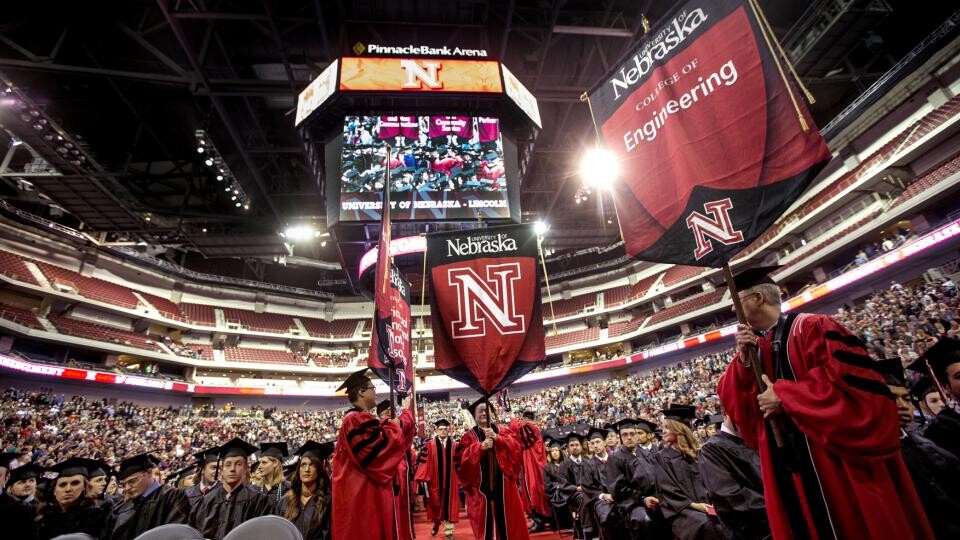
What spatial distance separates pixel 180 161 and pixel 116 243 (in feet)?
35.8

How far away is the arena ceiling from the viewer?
→ 11406 mm

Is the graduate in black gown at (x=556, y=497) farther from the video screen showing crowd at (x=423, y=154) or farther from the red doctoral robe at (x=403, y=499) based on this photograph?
the video screen showing crowd at (x=423, y=154)

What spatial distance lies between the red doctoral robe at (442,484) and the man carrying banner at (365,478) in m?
4.10

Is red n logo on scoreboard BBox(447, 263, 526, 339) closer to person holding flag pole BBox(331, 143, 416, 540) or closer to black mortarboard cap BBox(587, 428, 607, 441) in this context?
person holding flag pole BBox(331, 143, 416, 540)

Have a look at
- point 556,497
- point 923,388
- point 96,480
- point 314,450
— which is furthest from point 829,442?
point 96,480

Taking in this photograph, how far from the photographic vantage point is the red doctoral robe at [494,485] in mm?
4652

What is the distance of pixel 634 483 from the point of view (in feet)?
15.5

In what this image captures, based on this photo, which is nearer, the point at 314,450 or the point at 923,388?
the point at 923,388

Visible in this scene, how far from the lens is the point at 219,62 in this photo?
13609 mm

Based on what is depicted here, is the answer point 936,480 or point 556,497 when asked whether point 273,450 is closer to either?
point 556,497

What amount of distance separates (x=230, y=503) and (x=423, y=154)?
27.6 ft

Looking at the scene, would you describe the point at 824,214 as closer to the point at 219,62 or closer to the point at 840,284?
the point at 840,284

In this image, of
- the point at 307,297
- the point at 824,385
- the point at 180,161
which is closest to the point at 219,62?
the point at 180,161

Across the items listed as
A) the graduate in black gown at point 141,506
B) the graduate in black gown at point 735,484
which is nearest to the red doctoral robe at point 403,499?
the graduate in black gown at point 141,506
